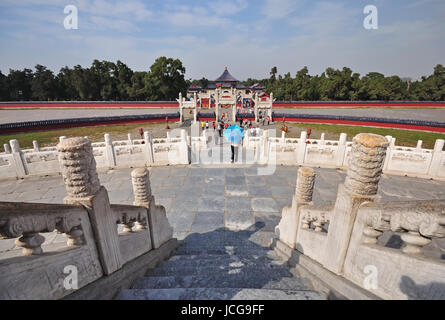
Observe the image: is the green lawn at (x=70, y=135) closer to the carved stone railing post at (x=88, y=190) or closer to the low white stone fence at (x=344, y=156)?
the low white stone fence at (x=344, y=156)

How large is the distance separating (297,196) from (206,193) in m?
4.29

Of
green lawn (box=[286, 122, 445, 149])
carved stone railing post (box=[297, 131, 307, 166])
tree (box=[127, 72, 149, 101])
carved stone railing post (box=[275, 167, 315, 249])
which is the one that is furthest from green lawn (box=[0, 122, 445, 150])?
tree (box=[127, 72, 149, 101])

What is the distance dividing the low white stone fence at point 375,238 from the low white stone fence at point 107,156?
801cm

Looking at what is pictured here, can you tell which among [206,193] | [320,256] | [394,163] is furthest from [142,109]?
[320,256]

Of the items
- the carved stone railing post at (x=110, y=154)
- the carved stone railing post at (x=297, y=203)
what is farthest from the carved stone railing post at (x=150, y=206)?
the carved stone railing post at (x=110, y=154)

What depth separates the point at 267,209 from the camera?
6.22m

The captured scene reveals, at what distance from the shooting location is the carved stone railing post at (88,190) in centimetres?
189

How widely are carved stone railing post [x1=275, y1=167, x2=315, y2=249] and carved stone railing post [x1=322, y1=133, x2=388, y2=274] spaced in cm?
81

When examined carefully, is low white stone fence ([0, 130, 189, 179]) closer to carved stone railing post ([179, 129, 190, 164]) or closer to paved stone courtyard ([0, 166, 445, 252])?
carved stone railing post ([179, 129, 190, 164])

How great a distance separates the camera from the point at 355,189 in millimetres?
2047

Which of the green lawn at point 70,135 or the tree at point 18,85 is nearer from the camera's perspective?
the green lawn at point 70,135

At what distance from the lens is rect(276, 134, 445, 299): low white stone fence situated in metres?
1.60

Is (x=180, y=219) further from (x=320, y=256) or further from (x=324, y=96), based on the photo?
(x=324, y=96)

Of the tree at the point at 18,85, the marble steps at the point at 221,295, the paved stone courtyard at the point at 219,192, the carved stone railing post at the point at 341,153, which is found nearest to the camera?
the marble steps at the point at 221,295
